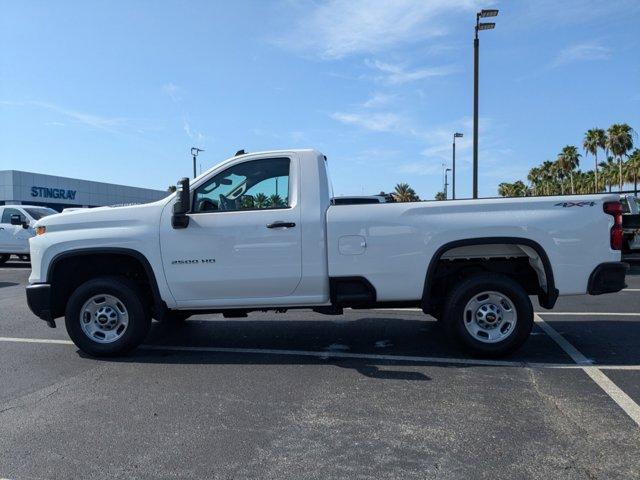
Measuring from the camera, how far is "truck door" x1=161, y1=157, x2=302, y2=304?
5680 millimetres

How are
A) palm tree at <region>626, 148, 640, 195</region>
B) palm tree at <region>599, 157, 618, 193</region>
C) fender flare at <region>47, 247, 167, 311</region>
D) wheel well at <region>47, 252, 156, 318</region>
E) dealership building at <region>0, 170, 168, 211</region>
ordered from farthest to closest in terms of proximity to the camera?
palm tree at <region>599, 157, 618, 193</region>
palm tree at <region>626, 148, 640, 195</region>
dealership building at <region>0, 170, 168, 211</region>
wheel well at <region>47, 252, 156, 318</region>
fender flare at <region>47, 247, 167, 311</region>

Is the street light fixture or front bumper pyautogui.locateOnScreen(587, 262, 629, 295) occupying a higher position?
the street light fixture

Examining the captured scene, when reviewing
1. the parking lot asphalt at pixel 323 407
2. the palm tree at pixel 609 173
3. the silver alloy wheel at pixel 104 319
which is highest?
the palm tree at pixel 609 173

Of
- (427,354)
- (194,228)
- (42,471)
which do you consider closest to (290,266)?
(194,228)

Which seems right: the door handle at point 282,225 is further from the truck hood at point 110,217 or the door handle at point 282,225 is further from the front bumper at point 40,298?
the front bumper at point 40,298

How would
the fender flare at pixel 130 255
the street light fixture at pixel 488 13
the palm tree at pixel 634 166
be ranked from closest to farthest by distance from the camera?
the fender flare at pixel 130 255 < the street light fixture at pixel 488 13 < the palm tree at pixel 634 166

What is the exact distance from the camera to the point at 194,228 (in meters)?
5.75

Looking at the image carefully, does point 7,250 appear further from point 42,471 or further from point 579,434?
point 579,434

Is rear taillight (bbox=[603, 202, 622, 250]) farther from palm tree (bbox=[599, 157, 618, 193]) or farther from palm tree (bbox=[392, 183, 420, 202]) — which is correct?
palm tree (bbox=[599, 157, 618, 193])

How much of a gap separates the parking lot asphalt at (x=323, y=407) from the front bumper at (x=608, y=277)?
0.78 metres

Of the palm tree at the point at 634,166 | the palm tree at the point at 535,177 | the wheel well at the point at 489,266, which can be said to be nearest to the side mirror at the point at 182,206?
the wheel well at the point at 489,266

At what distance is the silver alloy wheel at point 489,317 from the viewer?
18.5 ft

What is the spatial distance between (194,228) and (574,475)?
4108 millimetres

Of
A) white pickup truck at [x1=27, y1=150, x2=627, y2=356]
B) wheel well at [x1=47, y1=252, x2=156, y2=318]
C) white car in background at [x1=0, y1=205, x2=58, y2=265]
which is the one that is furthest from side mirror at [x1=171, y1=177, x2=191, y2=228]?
white car in background at [x1=0, y1=205, x2=58, y2=265]
